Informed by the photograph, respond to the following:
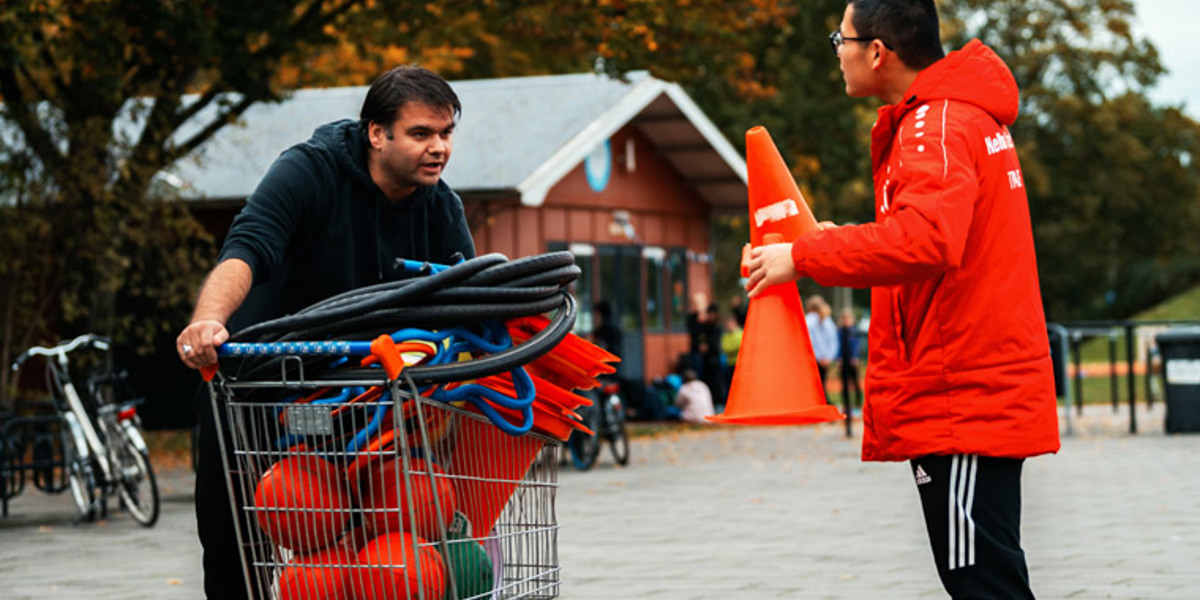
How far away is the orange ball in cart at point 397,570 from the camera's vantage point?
12.9 feet

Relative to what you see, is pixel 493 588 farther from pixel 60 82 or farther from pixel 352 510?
pixel 60 82

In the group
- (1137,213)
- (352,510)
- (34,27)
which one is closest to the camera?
(352,510)

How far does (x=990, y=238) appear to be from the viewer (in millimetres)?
4137

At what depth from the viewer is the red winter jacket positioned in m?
3.98

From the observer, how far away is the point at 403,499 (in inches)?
155

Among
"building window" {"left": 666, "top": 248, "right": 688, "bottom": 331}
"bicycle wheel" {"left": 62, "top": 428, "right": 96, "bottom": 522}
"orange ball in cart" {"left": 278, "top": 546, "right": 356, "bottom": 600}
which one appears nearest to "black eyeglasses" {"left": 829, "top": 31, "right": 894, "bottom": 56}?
"orange ball in cart" {"left": 278, "top": 546, "right": 356, "bottom": 600}

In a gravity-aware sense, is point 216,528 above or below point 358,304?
below

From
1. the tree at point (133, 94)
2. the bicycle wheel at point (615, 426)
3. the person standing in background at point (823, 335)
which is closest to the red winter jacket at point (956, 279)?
the tree at point (133, 94)

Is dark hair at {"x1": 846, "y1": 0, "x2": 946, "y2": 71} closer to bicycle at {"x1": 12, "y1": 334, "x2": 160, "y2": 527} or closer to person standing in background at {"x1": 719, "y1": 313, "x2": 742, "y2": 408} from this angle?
bicycle at {"x1": 12, "y1": 334, "x2": 160, "y2": 527}

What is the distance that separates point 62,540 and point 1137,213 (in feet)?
169

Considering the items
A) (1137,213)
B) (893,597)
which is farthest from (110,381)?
(1137,213)

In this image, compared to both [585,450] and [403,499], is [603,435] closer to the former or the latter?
[585,450]

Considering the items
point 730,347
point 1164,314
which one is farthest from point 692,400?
point 1164,314

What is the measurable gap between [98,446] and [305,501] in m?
9.00
